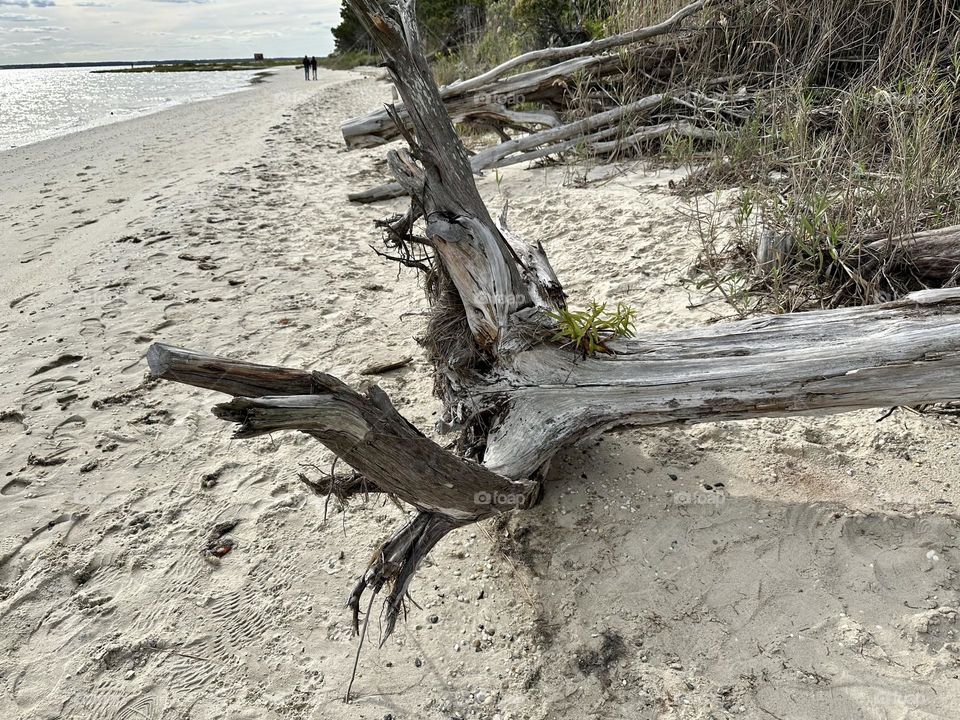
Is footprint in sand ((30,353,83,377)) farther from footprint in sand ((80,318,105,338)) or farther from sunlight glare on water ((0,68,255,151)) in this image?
sunlight glare on water ((0,68,255,151))

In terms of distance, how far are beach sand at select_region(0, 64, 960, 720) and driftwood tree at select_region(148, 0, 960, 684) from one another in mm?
256

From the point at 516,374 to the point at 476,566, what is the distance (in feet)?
2.21

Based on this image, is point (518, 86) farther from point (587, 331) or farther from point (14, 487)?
point (14, 487)

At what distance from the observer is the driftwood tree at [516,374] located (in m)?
1.66

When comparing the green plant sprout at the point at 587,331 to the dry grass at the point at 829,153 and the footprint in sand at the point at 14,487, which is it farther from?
the footprint in sand at the point at 14,487

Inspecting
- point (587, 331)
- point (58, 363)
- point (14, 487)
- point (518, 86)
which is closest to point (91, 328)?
point (58, 363)

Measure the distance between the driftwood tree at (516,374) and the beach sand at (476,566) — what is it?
0.26 m

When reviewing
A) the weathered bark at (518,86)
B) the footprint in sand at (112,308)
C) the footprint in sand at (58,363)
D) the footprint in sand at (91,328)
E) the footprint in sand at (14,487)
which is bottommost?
the footprint in sand at (14,487)

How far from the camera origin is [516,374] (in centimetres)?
215

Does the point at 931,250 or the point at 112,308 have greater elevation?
the point at 931,250

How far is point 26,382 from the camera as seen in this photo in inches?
129

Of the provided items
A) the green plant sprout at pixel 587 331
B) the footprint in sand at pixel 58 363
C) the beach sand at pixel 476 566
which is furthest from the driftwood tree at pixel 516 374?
the footprint in sand at pixel 58 363

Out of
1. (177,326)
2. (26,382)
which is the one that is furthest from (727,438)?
(26,382)

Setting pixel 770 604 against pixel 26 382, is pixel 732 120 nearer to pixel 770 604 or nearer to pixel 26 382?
pixel 770 604
